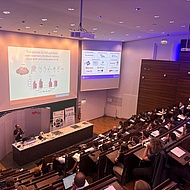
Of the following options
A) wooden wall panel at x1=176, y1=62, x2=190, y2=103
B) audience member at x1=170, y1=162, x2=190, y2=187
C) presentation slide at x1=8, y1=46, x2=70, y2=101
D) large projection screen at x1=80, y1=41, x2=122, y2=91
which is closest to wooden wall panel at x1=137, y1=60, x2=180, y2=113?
wooden wall panel at x1=176, y1=62, x2=190, y2=103

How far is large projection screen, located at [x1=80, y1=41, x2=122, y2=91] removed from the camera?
43.6ft

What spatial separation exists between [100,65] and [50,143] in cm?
652

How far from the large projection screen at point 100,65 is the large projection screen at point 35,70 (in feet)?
2.34

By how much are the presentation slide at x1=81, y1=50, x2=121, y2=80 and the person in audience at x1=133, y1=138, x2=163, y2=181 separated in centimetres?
942

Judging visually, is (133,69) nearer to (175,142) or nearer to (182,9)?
(182,9)

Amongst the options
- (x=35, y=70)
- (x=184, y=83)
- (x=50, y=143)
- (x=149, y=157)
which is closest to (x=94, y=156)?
(x=149, y=157)

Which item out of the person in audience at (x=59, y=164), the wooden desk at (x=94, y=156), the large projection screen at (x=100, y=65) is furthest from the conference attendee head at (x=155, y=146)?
the large projection screen at (x=100, y=65)

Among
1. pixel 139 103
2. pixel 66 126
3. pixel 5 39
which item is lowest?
pixel 66 126

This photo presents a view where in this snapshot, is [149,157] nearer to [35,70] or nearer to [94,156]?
[94,156]

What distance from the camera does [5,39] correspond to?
9.14 metres

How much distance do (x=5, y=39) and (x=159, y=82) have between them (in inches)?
337

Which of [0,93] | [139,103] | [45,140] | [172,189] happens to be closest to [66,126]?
[45,140]

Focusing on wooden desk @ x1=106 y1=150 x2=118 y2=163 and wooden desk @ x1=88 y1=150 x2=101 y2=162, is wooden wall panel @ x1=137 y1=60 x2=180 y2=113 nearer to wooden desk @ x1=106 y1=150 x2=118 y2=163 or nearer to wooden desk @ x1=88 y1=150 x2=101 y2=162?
wooden desk @ x1=88 y1=150 x2=101 y2=162

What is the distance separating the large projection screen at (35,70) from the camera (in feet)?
31.1
